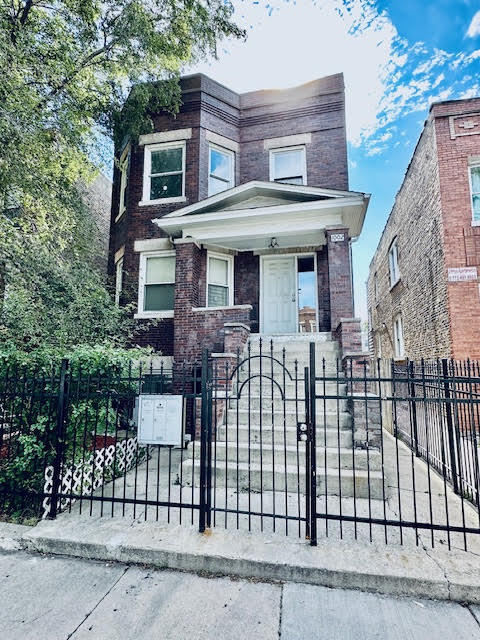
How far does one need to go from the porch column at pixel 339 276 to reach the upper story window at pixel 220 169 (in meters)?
4.14

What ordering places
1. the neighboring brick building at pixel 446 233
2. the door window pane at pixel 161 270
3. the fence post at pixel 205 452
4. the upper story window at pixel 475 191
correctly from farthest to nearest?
1. the door window pane at pixel 161 270
2. the upper story window at pixel 475 191
3. the neighboring brick building at pixel 446 233
4. the fence post at pixel 205 452

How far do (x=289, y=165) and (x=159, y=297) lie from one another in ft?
19.1

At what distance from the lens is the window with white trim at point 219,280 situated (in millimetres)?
9648

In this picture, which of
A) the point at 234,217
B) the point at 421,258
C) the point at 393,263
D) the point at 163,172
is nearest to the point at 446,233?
the point at 421,258

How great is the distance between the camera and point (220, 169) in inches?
424

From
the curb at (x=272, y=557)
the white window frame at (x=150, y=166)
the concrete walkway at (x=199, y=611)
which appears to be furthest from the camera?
the white window frame at (x=150, y=166)

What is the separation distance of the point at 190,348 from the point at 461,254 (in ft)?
23.5

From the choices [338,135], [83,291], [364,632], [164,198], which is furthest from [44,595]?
[338,135]

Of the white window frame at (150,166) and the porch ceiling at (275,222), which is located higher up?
the white window frame at (150,166)

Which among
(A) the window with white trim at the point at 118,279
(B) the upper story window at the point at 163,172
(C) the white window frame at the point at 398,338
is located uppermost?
(B) the upper story window at the point at 163,172

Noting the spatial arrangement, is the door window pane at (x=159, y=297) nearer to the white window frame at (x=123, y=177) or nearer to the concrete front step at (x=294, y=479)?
the white window frame at (x=123, y=177)

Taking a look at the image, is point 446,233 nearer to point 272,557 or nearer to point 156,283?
point 156,283

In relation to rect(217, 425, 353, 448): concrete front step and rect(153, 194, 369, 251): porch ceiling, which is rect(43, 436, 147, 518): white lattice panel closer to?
rect(217, 425, 353, 448): concrete front step

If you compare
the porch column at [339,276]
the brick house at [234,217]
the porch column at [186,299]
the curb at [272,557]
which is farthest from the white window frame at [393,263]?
the curb at [272,557]
